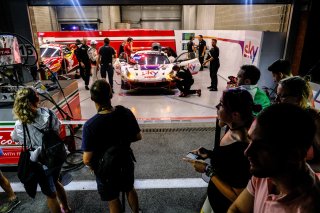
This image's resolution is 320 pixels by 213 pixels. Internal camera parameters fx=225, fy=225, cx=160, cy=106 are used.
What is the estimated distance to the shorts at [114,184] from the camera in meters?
2.19

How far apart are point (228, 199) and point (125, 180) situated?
3.67 ft

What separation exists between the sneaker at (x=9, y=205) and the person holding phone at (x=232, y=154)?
2.59 metres

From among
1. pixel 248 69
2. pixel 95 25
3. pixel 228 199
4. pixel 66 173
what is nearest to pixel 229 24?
pixel 248 69

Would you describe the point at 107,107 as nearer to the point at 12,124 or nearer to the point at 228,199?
the point at 228,199

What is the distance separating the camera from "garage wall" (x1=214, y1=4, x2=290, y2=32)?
6707 mm

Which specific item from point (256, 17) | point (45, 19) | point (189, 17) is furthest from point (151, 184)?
point (189, 17)

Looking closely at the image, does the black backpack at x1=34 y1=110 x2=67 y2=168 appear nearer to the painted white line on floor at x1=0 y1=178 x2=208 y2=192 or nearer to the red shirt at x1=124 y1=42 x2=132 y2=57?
the painted white line on floor at x1=0 y1=178 x2=208 y2=192

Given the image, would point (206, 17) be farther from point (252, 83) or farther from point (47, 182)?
point (47, 182)

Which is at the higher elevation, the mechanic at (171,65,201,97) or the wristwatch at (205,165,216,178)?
the wristwatch at (205,165,216,178)

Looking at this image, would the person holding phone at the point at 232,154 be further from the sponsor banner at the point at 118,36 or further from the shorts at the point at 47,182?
the sponsor banner at the point at 118,36

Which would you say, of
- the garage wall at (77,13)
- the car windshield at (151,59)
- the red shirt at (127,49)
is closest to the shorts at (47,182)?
the car windshield at (151,59)

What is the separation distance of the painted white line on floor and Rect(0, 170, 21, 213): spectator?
31 centimetres

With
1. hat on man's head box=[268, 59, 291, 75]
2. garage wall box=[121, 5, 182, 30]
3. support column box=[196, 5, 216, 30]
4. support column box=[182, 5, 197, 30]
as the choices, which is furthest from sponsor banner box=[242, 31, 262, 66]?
garage wall box=[121, 5, 182, 30]

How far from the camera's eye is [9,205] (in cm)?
283
